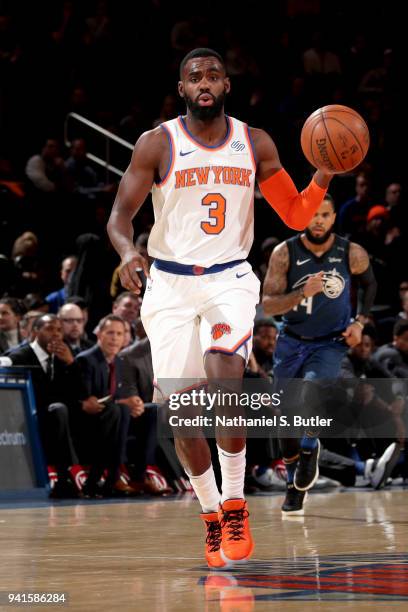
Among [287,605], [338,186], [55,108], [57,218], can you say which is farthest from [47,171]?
[287,605]

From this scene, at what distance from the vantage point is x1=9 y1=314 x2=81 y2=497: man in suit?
30.8ft

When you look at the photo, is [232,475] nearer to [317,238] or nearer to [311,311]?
[311,311]

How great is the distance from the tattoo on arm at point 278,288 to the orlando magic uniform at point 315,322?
1.7 inches

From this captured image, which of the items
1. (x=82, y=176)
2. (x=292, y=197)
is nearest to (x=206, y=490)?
(x=292, y=197)

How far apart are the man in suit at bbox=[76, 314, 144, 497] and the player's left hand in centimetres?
258

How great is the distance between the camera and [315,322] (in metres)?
7.88

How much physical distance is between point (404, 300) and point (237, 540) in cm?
837

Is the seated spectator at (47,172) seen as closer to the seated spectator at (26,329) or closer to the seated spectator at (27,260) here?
the seated spectator at (27,260)

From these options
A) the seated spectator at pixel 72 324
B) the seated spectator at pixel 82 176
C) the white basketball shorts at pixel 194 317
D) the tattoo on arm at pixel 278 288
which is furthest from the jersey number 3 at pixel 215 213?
the seated spectator at pixel 82 176

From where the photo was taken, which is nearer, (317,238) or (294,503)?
(294,503)

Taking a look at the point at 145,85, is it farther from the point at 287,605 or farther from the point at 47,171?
the point at 287,605

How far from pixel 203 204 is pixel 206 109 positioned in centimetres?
45

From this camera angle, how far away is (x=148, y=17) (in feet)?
56.5

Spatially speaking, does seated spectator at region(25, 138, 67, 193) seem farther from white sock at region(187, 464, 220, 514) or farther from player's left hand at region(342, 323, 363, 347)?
white sock at region(187, 464, 220, 514)
